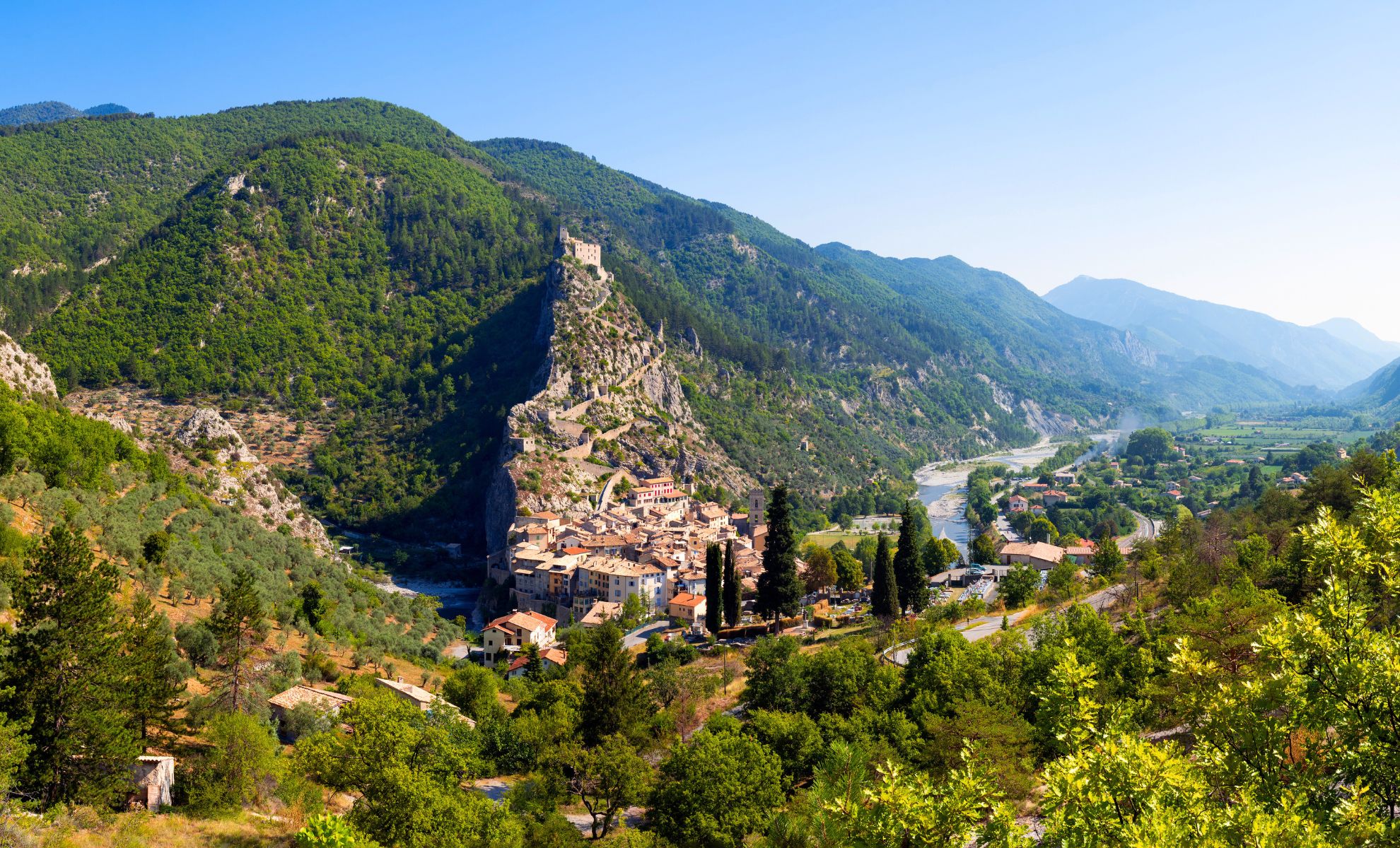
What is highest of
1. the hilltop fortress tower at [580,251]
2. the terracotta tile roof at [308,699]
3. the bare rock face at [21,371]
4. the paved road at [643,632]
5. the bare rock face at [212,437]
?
the hilltop fortress tower at [580,251]

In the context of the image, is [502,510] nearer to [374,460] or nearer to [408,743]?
[374,460]

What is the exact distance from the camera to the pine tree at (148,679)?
67.8 feet

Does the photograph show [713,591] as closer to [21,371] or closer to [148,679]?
[148,679]

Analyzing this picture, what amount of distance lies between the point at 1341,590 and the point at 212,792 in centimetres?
2500

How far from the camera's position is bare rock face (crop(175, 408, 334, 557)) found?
211ft

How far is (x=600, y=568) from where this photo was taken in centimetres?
7244

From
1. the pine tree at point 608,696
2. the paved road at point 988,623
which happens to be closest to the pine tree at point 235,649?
the pine tree at point 608,696

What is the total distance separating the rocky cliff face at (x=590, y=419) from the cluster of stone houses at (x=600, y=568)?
7.41 metres

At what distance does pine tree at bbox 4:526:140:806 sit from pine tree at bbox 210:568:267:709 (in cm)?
672

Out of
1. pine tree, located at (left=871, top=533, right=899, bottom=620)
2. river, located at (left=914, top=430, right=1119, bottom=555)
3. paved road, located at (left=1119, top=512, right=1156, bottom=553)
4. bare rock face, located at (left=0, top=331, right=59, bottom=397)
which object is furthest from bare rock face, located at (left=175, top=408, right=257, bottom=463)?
paved road, located at (left=1119, top=512, right=1156, bottom=553)

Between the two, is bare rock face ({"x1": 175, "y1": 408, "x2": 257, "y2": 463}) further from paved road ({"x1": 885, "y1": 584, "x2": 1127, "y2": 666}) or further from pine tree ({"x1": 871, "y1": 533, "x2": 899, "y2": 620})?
paved road ({"x1": 885, "y1": 584, "x2": 1127, "y2": 666})

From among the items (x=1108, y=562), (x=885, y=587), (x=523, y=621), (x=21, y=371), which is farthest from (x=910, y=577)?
(x=21, y=371)

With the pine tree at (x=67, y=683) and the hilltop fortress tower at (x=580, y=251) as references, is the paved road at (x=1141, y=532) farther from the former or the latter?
the hilltop fortress tower at (x=580, y=251)

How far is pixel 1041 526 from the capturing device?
100750mm
